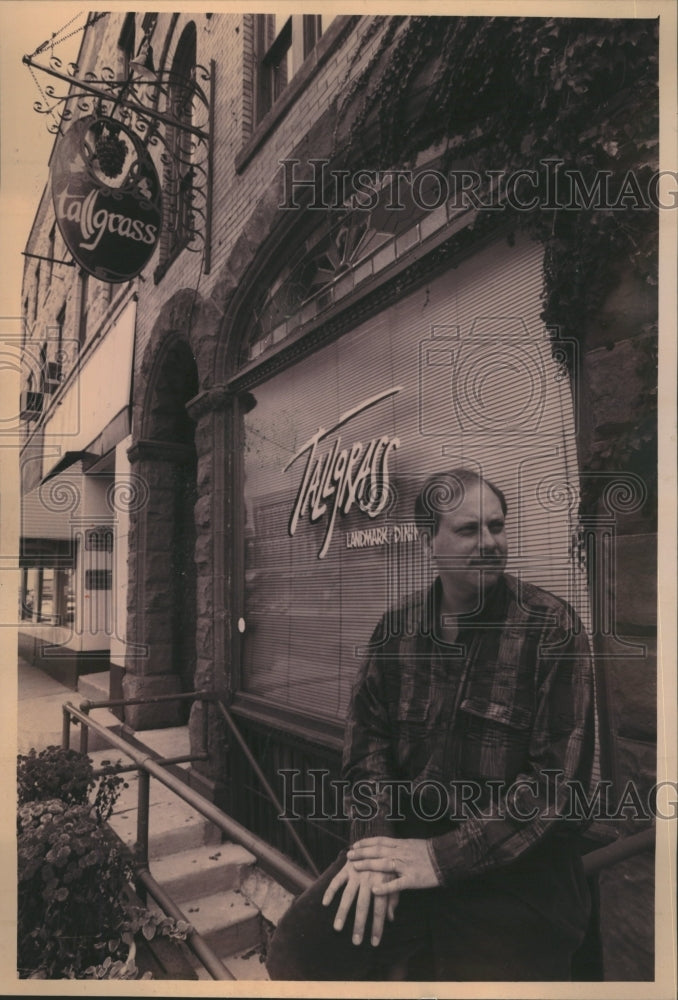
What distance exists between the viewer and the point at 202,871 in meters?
3.69

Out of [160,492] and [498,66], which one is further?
[160,492]

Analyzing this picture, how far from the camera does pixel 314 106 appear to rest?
12.0ft

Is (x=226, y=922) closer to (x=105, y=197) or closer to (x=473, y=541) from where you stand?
(x=473, y=541)

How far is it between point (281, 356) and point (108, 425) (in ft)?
3.79

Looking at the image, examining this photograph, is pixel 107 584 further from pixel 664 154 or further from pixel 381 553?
pixel 664 154

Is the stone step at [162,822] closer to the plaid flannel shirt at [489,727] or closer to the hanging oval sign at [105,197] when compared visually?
Result: the plaid flannel shirt at [489,727]

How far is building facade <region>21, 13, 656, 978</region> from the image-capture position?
2711 millimetres

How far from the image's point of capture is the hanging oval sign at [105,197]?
3.63 metres

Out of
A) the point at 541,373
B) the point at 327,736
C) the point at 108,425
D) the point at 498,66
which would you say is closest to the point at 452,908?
the point at 327,736

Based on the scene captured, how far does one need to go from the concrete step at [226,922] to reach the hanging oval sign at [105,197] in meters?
3.43

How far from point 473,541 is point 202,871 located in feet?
7.74

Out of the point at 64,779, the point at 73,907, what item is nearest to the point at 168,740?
the point at 64,779

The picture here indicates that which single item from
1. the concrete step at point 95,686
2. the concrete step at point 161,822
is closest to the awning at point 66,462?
the concrete step at point 95,686

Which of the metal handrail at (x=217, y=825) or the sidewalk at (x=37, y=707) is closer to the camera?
the metal handrail at (x=217, y=825)
